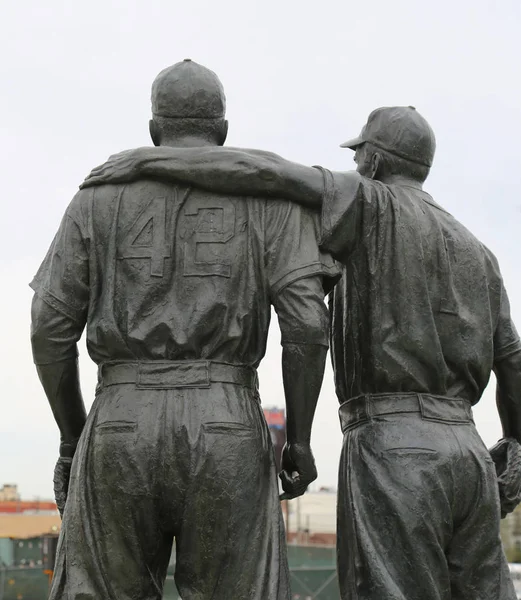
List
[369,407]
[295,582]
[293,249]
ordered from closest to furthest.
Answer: [293,249], [369,407], [295,582]

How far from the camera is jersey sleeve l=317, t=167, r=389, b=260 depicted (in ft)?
26.9

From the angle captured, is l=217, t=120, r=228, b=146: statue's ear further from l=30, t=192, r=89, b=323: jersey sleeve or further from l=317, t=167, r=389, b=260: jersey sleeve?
l=30, t=192, r=89, b=323: jersey sleeve

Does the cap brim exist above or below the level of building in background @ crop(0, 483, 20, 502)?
above

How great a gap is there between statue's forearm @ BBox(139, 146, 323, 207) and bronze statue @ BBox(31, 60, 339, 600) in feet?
0.25

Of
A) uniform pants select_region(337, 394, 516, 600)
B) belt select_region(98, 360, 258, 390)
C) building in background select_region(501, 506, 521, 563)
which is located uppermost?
belt select_region(98, 360, 258, 390)

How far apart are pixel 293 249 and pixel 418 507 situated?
173 cm

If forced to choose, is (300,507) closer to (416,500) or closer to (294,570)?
(294,570)

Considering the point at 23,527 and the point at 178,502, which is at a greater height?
the point at 178,502

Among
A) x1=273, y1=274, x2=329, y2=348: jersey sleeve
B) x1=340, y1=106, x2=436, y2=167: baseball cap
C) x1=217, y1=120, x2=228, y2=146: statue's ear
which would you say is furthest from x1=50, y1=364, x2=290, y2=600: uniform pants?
x1=340, y1=106, x2=436, y2=167: baseball cap

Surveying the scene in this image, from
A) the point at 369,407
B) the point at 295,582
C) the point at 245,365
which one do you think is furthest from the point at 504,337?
the point at 295,582

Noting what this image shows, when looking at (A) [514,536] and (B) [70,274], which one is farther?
(A) [514,536]

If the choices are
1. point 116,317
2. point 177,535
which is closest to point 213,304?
point 116,317

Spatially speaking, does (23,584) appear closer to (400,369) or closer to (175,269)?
(400,369)

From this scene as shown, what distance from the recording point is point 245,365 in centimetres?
788
